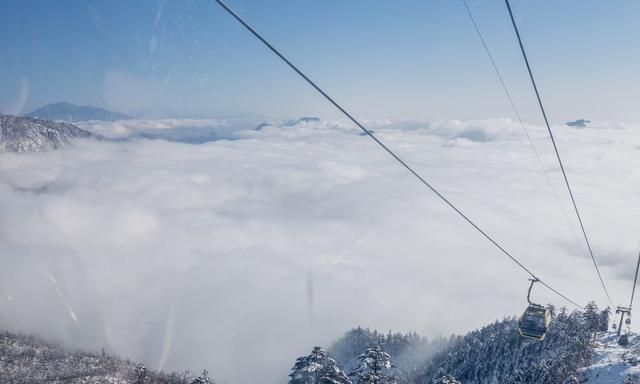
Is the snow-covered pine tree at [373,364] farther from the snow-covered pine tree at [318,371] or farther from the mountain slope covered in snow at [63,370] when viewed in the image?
the mountain slope covered in snow at [63,370]

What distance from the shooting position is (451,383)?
3094 centimetres

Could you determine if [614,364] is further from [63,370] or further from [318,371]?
[63,370]

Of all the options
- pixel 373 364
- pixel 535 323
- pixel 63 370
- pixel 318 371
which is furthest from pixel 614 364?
pixel 63 370

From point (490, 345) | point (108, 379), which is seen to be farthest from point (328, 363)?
point (108, 379)

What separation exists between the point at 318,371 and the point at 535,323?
16.0m

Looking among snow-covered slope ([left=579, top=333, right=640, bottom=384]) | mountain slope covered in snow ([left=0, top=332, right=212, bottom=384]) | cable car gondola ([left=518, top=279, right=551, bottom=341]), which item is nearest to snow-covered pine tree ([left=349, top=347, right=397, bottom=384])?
cable car gondola ([left=518, top=279, right=551, bottom=341])

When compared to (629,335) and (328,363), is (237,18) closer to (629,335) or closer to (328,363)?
(328,363)

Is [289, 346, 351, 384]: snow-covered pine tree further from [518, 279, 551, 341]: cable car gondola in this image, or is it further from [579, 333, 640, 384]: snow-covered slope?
[579, 333, 640, 384]: snow-covered slope

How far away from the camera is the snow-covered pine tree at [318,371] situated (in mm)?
25094

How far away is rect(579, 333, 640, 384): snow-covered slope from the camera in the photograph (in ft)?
197

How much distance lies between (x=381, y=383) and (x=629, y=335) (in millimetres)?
82288

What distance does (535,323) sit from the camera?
2531 cm

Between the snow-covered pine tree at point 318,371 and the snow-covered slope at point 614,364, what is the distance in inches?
2205

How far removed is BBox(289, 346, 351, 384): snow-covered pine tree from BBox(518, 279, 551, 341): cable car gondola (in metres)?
13.2
